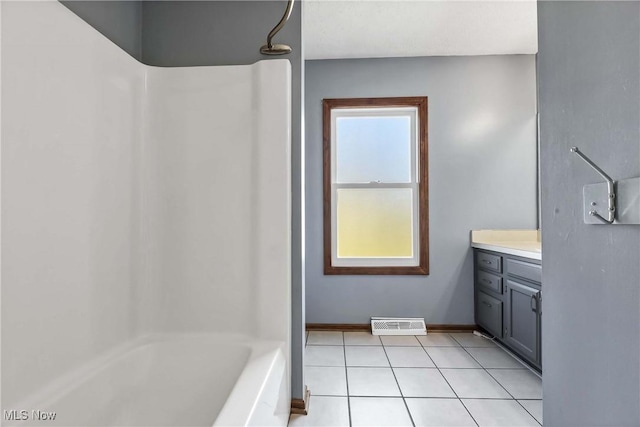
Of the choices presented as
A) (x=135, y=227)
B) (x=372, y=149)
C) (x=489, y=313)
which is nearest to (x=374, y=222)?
(x=372, y=149)

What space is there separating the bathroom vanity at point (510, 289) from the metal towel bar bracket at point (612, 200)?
4.78 feet

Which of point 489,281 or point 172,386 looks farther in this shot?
point 489,281

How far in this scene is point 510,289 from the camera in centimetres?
268

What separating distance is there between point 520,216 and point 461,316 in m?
1.12

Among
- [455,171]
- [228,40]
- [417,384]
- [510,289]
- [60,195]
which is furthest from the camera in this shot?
[455,171]

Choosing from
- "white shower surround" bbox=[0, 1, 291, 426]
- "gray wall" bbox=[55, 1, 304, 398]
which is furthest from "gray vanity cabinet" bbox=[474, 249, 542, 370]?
"white shower surround" bbox=[0, 1, 291, 426]

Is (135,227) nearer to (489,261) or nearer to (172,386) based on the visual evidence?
(172,386)

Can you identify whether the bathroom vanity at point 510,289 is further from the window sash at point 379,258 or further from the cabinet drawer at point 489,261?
the window sash at point 379,258

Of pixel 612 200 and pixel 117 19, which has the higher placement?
pixel 117 19

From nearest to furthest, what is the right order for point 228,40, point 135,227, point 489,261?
point 135,227 → point 228,40 → point 489,261

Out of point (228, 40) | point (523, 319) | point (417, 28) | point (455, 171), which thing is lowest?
point (523, 319)

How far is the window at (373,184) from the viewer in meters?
3.47
